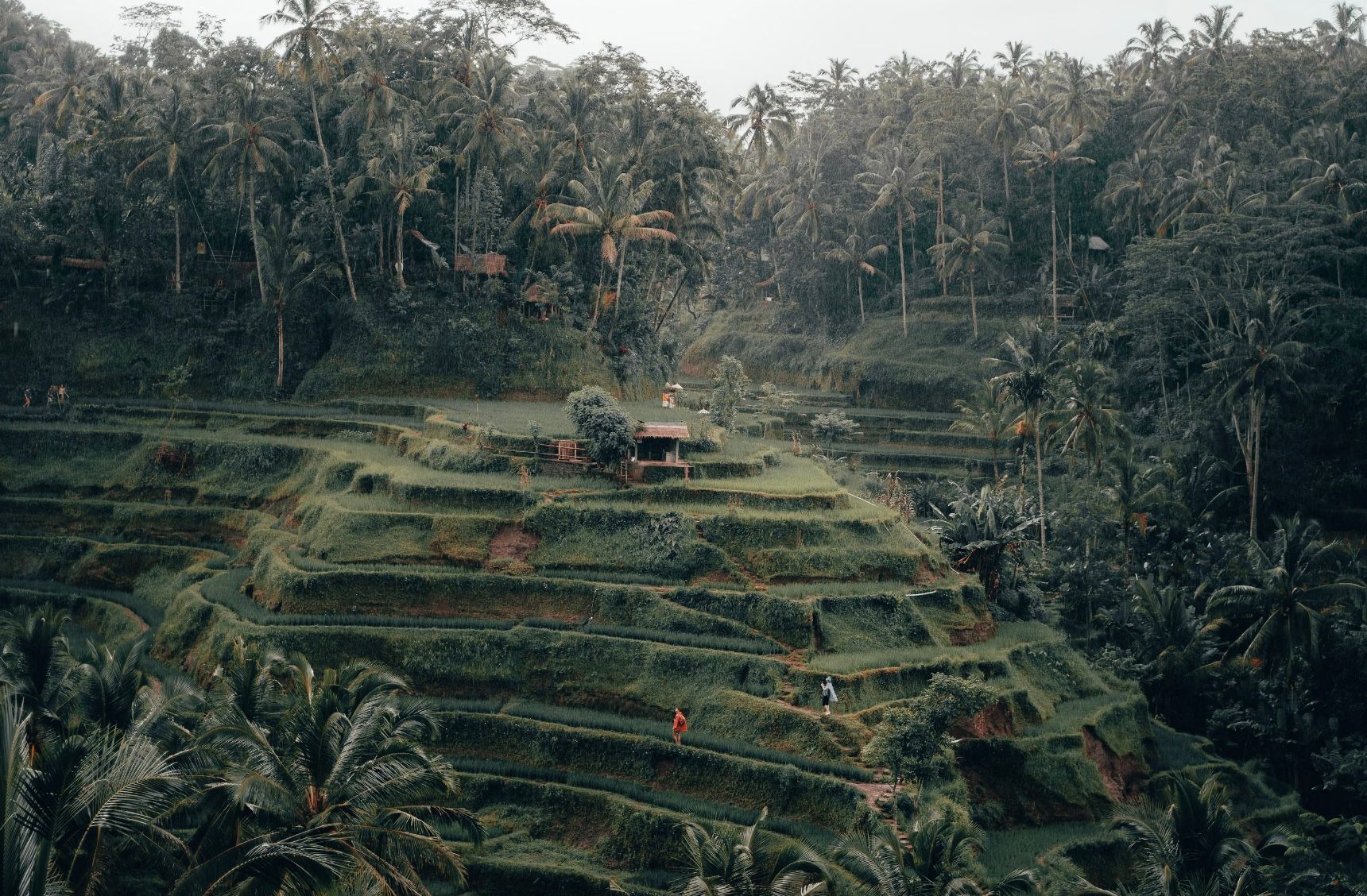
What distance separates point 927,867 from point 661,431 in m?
19.4

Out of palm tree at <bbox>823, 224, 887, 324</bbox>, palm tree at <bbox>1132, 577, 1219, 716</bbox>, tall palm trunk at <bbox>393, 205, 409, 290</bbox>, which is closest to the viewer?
palm tree at <bbox>1132, 577, 1219, 716</bbox>

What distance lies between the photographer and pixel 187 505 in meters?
45.7

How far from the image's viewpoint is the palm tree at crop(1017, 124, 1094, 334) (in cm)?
6725

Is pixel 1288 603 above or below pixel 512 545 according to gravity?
below

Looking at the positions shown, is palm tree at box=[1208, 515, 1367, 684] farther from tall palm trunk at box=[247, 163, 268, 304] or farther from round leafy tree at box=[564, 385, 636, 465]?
tall palm trunk at box=[247, 163, 268, 304]

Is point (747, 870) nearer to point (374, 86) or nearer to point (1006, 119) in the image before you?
point (374, 86)

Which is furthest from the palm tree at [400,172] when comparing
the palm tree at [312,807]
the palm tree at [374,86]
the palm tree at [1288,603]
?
the palm tree at [1288,603]

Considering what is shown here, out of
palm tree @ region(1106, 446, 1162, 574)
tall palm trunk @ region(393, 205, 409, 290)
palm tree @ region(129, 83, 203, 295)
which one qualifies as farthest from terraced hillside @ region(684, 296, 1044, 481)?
palm tree @ region(129, 83, 203, 295)

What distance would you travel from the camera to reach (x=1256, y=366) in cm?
4566

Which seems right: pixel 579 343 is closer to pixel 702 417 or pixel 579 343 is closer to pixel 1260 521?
pixel 702 417

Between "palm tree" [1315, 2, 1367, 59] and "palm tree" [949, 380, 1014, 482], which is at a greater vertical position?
"palm tree" [1315, 2, 1367, 59]

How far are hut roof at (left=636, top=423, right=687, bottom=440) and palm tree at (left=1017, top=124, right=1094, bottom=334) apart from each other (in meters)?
33.1

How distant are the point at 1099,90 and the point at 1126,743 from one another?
1925 inches

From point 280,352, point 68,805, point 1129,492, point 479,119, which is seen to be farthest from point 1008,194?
point 68,805
